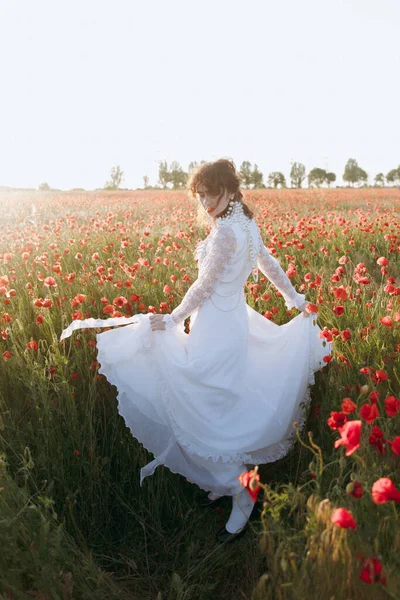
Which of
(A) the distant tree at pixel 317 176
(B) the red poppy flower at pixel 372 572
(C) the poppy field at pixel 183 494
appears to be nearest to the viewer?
(B) the red poppy flower at pixel 372 572

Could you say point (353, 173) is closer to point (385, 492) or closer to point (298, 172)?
point (298, 172)

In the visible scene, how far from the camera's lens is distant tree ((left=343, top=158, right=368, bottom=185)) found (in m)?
81.9

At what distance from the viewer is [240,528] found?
2498 mm

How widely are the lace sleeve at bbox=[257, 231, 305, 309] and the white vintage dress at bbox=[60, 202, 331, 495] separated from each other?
0.50ft

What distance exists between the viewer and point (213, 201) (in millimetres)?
2686

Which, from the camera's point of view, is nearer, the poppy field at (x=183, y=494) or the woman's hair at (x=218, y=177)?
the poppy field at (x=183, y=494)

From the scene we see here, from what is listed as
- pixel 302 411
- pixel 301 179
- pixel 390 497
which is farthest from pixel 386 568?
pixel 301 179

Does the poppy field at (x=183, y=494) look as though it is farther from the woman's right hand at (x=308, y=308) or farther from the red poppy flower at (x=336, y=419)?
the woman's right hand at (x=308, y=308)

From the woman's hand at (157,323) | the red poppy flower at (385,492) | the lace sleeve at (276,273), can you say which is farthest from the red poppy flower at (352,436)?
the lace sleeve at (276,273)

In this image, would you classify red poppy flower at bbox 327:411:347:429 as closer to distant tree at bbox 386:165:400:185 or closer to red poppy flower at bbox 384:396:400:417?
red poppy flower at bbox 384:396:400:417

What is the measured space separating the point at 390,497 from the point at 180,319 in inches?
63.5

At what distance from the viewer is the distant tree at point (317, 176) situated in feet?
260

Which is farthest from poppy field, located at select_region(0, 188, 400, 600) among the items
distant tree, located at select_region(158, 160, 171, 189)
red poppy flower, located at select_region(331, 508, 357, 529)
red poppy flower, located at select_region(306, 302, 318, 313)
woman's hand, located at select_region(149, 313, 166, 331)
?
distant tree, located at select_region(158, 160, 171, 189)

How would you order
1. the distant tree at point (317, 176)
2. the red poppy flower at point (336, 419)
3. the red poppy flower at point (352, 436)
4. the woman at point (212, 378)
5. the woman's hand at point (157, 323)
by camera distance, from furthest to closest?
the distant tree at point (317, 176), the woman's hand at point (157, 323), the woman at point (212, 378), the red poppy flower at point (336, 419), the red poppy flower at point (352, 436)
